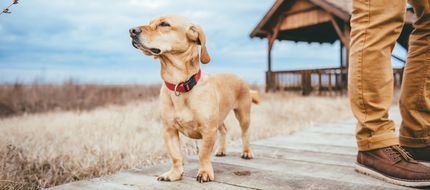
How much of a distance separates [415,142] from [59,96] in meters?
7.88

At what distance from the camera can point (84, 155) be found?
9.87 ft

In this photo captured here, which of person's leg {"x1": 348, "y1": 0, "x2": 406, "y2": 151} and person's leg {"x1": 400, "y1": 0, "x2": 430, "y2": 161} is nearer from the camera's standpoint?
person's leg {"x1": 348, "y1": 0, "x2": 406, "y2": 151}

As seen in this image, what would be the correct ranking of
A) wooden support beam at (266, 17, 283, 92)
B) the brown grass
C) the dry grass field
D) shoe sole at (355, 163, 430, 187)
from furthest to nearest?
1. wooden support beam at (266, 17, 283, 92)
2. the brown grass
3. the dry grass field
4. shoe sole at (355, 163, 430, 187)

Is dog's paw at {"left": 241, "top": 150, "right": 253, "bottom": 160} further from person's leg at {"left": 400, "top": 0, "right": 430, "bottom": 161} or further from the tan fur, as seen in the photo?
person's leg at {"left": 400, "top": 0, "right": 430, "bottom": 161}

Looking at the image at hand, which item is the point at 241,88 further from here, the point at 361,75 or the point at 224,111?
the point at 361,75

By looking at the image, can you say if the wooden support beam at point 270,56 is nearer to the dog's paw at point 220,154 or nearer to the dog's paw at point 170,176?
the dog's paw at point 220,154

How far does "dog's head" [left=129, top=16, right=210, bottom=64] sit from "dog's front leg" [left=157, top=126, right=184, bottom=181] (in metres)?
0.43

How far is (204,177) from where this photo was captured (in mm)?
2010

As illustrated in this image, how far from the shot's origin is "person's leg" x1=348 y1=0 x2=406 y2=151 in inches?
79.2

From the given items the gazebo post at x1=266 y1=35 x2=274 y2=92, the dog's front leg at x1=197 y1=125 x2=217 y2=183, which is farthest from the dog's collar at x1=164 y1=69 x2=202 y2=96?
the gazebo post at x1=266 y1=35 x2=274 y2=92

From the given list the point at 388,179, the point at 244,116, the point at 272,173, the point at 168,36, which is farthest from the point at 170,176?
the point at 388,179

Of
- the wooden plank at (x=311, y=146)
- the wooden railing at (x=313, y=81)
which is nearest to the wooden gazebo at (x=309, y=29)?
the wooden railing at (x=313, y=81)

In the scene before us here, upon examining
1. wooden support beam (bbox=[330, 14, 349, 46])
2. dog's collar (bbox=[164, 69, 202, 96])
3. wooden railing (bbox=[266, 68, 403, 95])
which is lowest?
wooden railing (bbox=[266, 68, 403, 95])

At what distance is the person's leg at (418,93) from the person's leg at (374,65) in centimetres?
35
